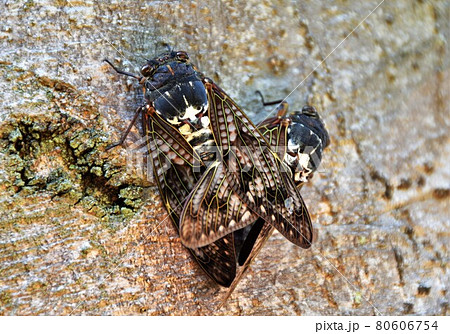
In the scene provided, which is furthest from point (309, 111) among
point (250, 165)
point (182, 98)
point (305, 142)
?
point (182, 98)

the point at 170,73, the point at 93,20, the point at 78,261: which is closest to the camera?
the point at 78,261

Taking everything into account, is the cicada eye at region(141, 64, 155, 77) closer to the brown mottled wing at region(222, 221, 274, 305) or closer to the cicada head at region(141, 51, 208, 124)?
the cicada head at region(141, 51, 208, 124)

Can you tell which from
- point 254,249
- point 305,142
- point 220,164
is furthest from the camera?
point 305,142

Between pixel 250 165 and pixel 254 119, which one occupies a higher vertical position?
pixel 254 119

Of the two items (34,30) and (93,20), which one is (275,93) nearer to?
(93,20)

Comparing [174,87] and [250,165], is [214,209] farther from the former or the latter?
[174,87]

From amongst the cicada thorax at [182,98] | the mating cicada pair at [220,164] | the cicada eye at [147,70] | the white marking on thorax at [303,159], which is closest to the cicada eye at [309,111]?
the mating cicada pair at [220,164]

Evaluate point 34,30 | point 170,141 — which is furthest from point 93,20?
point 170,141

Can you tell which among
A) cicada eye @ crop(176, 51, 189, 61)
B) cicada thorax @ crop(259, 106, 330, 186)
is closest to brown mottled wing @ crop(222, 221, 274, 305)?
cicada thorax @ crop(259, 106, 330, 186)
